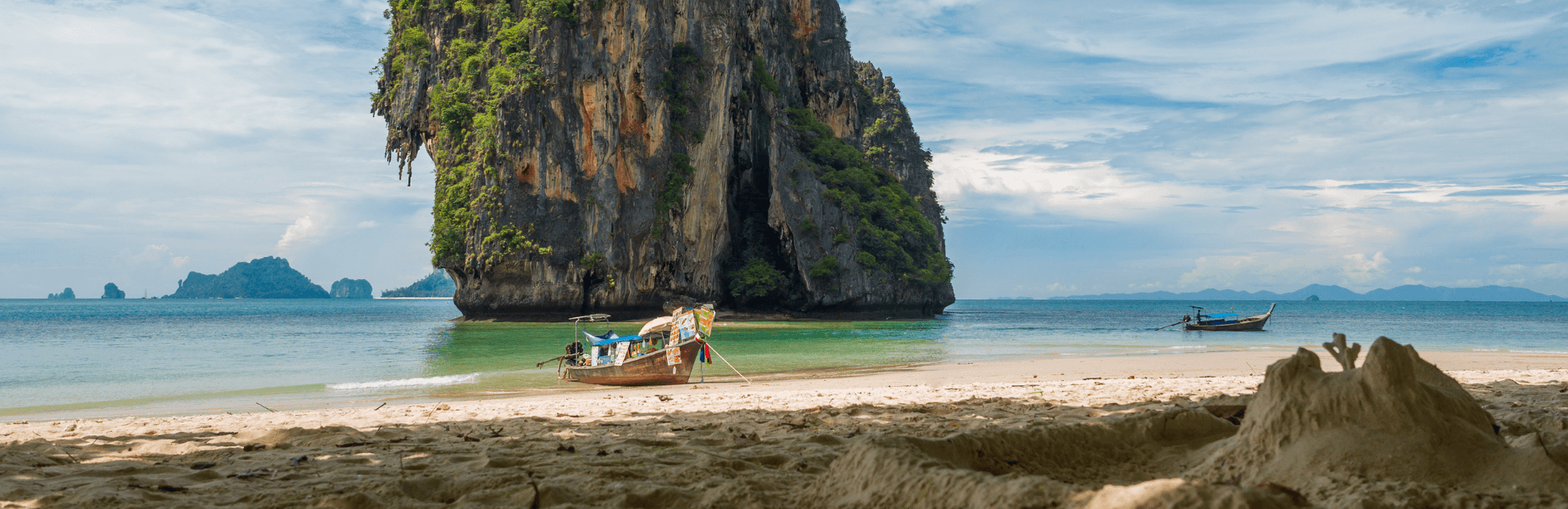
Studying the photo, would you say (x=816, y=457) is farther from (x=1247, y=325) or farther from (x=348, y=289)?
(x=348, y=289)

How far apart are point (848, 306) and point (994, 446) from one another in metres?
38.9

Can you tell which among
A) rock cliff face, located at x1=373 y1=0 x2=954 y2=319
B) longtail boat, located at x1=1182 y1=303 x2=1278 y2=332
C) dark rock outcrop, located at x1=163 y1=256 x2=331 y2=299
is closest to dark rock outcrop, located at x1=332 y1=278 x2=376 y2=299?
dark rock outcrop, located at x1=163 y1=256 x2=331 y2=299

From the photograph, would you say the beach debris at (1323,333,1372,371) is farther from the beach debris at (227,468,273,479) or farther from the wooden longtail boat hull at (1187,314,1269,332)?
the wooden longtail boat hull at (1187,314,1269,332)

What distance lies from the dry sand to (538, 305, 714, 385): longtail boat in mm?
4990

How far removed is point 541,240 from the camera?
3622 centimetres

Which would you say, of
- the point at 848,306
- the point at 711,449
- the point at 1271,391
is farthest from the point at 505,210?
the point at 1271,391

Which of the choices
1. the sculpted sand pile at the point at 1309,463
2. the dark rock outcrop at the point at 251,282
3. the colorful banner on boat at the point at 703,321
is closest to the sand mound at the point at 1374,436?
the sculpted sand pile at the point at 1309,463

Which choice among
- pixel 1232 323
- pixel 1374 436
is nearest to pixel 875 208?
pixel 1232 323

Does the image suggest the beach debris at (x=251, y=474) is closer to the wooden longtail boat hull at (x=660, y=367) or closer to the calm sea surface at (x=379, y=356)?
the calm sea surface at (x=379, y=356)

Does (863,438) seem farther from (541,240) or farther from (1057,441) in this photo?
(541,240)

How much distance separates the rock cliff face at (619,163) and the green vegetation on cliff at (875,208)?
200 millimetres

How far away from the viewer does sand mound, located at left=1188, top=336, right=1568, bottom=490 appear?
6.68 ft

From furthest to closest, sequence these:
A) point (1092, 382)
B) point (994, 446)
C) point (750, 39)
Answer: point (750, 39) < point (1092, 382) < point (994, 446)

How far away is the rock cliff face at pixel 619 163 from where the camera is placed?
35.3 m
